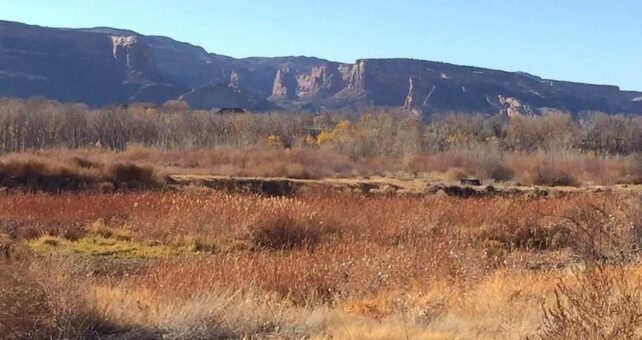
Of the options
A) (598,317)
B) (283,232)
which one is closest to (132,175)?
(283,232)

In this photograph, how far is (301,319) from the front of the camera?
281 inches

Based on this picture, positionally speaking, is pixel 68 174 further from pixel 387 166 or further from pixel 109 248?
pixel 387 166

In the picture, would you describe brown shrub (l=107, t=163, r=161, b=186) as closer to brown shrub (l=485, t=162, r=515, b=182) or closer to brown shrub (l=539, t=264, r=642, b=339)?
brown shrub (l=485, t=162, r=515, b=182)

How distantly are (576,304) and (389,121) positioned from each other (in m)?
104

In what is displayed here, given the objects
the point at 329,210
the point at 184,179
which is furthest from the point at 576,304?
the point at 184,179

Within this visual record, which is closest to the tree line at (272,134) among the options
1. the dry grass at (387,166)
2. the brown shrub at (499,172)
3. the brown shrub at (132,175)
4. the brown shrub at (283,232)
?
the dry grass at (387,166)

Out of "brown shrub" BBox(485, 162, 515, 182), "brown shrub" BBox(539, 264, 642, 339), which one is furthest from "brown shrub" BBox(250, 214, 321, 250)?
"brown shrub" BBox(485, 162, 515, 182)

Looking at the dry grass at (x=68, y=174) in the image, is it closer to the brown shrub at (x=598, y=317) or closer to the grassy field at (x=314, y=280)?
the grassy field at (x=314, y=280)

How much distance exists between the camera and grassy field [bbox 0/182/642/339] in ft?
20.5

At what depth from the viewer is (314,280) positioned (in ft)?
32.2

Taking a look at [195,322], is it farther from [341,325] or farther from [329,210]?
[329,210]

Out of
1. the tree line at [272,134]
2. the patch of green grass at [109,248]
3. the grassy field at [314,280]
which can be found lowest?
the tree line at [272,134]

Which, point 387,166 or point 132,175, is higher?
point 132,175

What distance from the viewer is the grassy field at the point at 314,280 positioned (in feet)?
20.5
